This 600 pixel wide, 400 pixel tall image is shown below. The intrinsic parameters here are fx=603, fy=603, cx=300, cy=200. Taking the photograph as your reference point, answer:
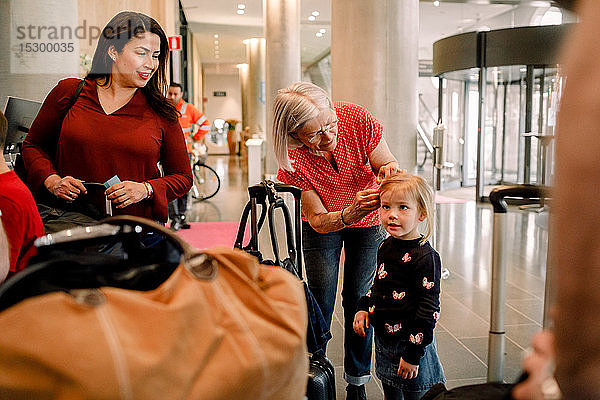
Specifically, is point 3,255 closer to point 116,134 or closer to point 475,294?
point 116,134

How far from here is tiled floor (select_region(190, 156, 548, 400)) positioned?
3.52 meters

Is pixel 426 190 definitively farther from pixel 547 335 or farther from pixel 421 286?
pixel 547 335

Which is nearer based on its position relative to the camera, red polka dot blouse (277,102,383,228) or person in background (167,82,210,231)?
red polka dot blouse (277,102,383,228)

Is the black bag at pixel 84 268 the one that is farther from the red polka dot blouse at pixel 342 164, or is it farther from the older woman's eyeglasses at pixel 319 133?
the red polka dot blouse at pixel 342 164

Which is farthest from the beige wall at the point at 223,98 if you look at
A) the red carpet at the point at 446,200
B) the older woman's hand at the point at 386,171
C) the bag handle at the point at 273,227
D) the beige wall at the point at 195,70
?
the bag handle at the point at 273,227

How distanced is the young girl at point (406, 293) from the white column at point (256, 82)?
22004mm

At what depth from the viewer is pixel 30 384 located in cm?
89

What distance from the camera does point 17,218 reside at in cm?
177

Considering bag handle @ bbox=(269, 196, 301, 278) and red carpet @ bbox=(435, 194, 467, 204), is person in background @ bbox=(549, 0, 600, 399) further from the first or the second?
red carpet @ bbox=(435, 194, 467, 204)

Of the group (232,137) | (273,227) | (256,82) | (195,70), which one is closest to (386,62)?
(273,227)

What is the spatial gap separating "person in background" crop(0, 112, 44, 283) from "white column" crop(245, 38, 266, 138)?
22344 millimetres

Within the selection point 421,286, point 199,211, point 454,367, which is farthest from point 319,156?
point 199,211

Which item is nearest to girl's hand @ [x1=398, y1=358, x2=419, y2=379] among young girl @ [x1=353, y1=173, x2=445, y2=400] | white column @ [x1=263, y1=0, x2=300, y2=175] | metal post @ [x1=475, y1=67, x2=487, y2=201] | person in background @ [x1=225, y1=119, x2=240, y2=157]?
young girl @ [x1=353, y1=173, x2=445, y2=400]

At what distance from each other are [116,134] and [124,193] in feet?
0.87
